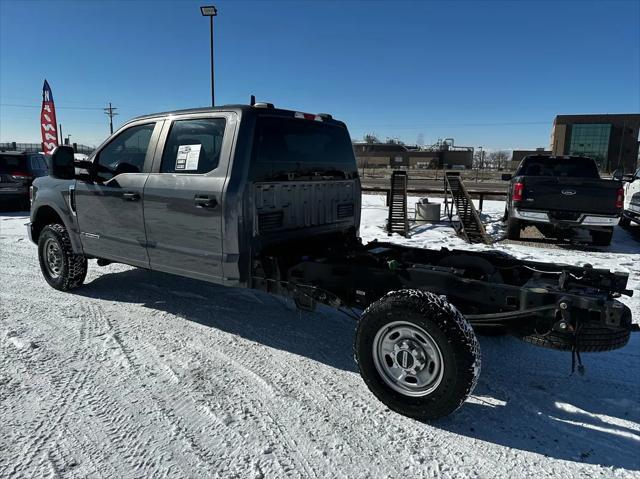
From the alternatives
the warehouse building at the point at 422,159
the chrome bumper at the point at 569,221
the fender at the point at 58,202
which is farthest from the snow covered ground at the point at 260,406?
the warehouse building at the point at 422,159

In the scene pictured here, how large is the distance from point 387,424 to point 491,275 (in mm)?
1445

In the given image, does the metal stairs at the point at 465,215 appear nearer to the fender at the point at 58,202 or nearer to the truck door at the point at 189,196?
the truck door at the point at 189,196

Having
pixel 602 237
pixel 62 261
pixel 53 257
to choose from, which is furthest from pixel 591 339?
pixel 602 237

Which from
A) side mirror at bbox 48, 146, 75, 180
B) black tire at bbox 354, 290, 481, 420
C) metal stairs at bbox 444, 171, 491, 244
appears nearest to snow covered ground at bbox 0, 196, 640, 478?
black tire at bbox 354, 290, 481, 420

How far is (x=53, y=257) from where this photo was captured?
5.74 metres

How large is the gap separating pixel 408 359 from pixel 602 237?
756 cm

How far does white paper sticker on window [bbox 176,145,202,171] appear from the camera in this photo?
4.05 meters

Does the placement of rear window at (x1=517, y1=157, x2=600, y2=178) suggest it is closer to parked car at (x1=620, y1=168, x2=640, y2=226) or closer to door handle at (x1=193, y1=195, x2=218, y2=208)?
parked car at (x1=620, y1=168, x2=640, y2=226)

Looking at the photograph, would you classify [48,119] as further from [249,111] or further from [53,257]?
[249,111]

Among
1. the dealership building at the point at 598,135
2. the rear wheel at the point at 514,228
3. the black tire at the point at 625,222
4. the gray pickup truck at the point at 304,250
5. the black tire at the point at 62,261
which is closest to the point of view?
the gray pickup truck at the point at 304,250

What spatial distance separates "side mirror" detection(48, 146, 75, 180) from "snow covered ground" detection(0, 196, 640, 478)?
4.84ft

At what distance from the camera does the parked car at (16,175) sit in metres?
13.4

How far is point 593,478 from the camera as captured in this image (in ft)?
8.05

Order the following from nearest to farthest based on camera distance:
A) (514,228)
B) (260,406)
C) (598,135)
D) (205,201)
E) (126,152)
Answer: (260,406) → (205,201) → (126,152) → (514,228) → (598,135)
